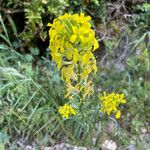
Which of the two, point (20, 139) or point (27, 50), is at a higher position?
point (27, 50)

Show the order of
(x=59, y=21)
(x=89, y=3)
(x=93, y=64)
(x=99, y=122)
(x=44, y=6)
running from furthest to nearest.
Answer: (x=89, y=3) → (x=44, y=6) → (x=99, y=122) → (x=93, y=64) → (x=59, y=21)

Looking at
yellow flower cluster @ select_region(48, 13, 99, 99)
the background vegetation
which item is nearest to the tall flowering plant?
yellow flower cluster @ select_region(48, 13, 99, 99)

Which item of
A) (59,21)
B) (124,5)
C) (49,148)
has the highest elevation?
(59,21)

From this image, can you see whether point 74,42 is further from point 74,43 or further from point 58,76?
point 58,76

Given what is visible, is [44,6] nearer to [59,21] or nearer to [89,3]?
[89,3]

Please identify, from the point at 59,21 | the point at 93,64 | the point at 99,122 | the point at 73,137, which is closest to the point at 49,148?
the point at 73,137

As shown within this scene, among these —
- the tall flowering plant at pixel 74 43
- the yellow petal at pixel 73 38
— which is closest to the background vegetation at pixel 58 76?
the tall flowering plant at pixel 74 43

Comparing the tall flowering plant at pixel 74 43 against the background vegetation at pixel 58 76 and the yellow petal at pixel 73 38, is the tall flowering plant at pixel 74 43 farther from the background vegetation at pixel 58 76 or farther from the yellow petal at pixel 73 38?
the background vegetation at pixel 58 76

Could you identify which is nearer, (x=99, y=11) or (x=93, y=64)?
(x=93, y=64)
